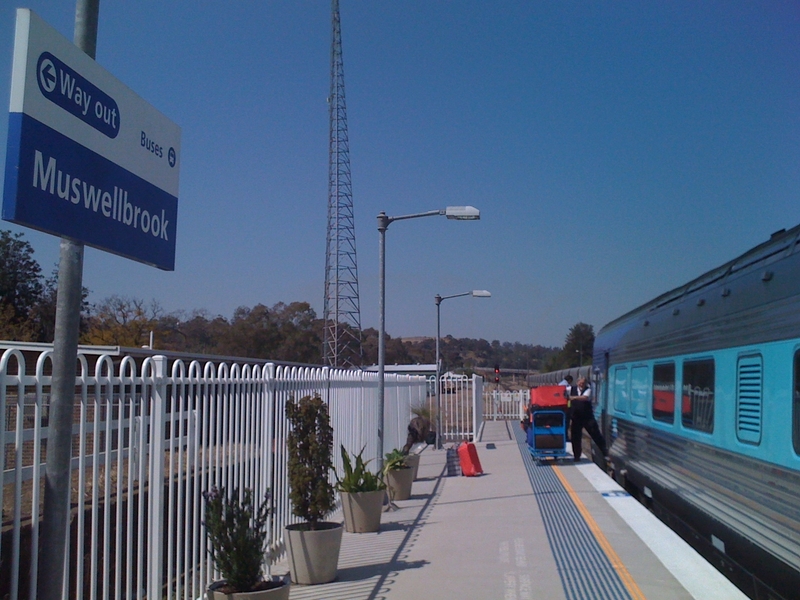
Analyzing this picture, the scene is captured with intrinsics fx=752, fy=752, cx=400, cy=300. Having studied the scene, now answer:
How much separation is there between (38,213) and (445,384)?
839 inches

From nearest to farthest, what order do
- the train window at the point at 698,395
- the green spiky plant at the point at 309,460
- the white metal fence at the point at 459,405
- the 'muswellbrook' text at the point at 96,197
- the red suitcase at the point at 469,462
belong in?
the 'muswellbrook' text at the point at 96,197
the green spiky plant at the point at 309,460
the train window at the point at 698,395
the red suitcase at the point at 469,462
the white metal fence at the point at 459,405

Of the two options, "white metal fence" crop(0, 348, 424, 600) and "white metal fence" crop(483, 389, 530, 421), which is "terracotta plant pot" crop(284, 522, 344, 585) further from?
"white metal fence" crop(483, 389, 530, 421)

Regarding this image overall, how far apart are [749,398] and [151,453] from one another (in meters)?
5.17

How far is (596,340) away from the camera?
19.2 m

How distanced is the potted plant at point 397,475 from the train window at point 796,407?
701 cm

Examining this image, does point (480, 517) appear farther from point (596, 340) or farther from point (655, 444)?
point (596, 340)

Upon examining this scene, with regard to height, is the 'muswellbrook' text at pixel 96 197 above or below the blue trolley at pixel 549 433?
above

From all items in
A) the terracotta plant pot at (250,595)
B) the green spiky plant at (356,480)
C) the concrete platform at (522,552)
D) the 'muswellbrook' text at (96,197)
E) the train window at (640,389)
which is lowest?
the concrete platform at (522,552)

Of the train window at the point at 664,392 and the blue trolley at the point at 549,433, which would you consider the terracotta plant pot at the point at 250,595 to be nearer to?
the train window at the point at 664,392

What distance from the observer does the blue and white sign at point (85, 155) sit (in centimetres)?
306

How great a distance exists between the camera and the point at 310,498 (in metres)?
7.29

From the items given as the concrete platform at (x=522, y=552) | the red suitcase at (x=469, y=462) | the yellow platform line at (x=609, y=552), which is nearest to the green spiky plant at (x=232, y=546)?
the concrete platform at (x=522, y=552)

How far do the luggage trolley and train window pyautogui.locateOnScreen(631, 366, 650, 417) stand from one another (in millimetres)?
3184

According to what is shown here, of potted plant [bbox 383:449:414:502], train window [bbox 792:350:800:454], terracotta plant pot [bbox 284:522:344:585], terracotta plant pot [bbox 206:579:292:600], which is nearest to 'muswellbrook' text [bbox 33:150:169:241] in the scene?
terracotta plant pot [bbox 206:579:292:600]
